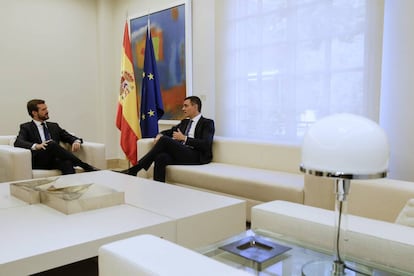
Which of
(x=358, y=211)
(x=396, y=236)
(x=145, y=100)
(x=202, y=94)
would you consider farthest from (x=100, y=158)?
(x=396, y=236)

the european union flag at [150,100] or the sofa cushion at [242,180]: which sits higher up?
the european union flag at [150,100]

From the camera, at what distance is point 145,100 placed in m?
4.74

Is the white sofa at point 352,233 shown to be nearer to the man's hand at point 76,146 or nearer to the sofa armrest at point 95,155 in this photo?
the sofa armrest at point 95,155

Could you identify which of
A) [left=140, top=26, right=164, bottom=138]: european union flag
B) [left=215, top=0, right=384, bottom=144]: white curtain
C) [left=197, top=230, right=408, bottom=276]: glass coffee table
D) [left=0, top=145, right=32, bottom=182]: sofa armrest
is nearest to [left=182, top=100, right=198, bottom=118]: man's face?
[left=215, top=0, right=384, bottom=144]: white curtain

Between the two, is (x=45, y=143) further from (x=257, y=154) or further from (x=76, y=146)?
(x=257, y=154)

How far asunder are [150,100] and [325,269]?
3761mm

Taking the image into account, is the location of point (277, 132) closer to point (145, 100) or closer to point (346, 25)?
point (346, 25)

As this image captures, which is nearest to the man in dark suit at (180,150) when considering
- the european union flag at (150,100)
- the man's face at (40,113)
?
the european union flag at (150,100)

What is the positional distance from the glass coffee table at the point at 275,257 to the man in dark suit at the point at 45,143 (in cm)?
261

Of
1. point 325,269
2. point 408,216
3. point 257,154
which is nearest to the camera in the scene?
point 325,269

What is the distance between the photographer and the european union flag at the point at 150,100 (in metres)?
4.68

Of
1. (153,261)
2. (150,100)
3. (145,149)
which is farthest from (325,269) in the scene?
(150,100)

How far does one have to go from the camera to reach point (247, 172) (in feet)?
10.7

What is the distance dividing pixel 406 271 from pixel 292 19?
116 inches
